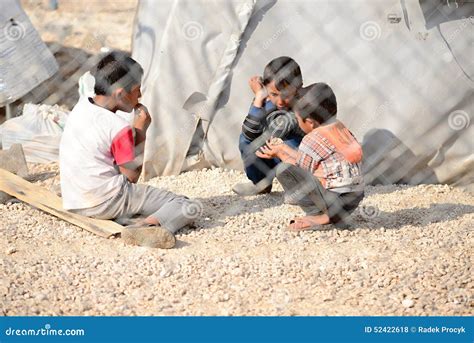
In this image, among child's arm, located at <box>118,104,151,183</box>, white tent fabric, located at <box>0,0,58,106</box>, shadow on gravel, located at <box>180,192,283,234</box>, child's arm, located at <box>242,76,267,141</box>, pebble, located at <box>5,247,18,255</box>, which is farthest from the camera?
white tent fabric, located at <box>0,0,58,106</box>

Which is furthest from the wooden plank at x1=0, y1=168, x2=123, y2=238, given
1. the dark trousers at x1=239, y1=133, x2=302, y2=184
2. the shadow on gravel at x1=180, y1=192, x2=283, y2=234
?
the dark trousers at x1=239, y1=133, x2=302, y2=184

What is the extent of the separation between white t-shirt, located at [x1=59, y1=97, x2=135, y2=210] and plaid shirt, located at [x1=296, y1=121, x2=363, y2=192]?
744mm

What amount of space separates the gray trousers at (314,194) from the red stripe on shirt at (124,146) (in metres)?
0.63

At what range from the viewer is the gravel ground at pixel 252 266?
2.96 metres

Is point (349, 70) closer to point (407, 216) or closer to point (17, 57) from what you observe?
point (407, 216)

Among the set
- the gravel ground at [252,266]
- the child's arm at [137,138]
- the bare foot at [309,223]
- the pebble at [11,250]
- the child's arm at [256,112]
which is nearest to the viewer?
the gravel ground at [252,266]

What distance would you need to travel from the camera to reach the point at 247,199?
4051 millimetres

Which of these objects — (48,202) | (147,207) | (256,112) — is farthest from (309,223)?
(48,202)

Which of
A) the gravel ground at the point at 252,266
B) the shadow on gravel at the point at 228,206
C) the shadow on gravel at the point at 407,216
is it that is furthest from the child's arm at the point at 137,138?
the shadow on gravel at the point at 407,216

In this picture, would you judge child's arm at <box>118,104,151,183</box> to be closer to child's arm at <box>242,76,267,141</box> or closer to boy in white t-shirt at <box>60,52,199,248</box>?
boy in white t-shirt at <box>60,52,199,248</box>

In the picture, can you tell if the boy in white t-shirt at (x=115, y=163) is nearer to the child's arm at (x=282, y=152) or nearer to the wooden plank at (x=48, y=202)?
the wooden plank at (x=48, y=202)

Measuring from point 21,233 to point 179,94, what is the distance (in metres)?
1.11

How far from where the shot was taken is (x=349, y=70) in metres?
4.14

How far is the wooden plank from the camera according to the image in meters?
3.50
